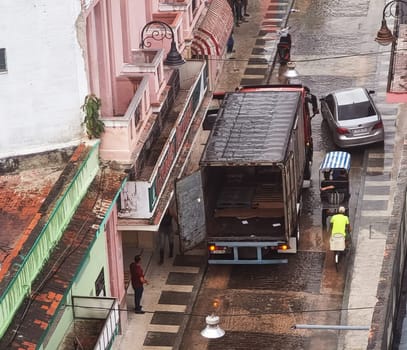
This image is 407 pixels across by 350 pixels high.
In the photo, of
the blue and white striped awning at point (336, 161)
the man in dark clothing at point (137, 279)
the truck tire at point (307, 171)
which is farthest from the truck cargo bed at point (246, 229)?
the truck tire at point (307, 171)

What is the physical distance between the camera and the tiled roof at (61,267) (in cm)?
2611

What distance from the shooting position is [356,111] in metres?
47.9

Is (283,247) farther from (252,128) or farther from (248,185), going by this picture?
(252,128)

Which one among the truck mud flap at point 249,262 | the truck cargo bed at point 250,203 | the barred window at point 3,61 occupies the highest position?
the barred window at point 3,61

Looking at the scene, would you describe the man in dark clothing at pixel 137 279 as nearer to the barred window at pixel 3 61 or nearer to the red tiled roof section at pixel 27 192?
the red tiled roof section at pixel 27 192

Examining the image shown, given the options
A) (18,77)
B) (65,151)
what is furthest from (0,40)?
(65,151)

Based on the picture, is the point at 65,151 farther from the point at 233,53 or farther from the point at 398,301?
the point at 233,53

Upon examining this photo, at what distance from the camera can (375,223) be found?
140 feet

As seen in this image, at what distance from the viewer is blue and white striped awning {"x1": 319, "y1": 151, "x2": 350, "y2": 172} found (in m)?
42.7

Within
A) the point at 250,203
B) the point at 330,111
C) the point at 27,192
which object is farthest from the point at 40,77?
the point at 330,111

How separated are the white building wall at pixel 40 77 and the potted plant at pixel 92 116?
194 mm

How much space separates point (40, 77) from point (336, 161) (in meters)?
13.5

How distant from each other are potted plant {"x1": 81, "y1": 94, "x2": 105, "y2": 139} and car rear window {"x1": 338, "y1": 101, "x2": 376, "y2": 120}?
16.5 metres

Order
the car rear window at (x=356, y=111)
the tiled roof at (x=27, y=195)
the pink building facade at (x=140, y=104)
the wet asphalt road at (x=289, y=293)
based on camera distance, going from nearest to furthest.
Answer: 1. the tiled roof at (x=27, y=195)
2. the pink building facade at (x=140, y=104)
3. the wet asphalt road at (x=289, y=293)
4. the car rear window at (x=356, y=111)
